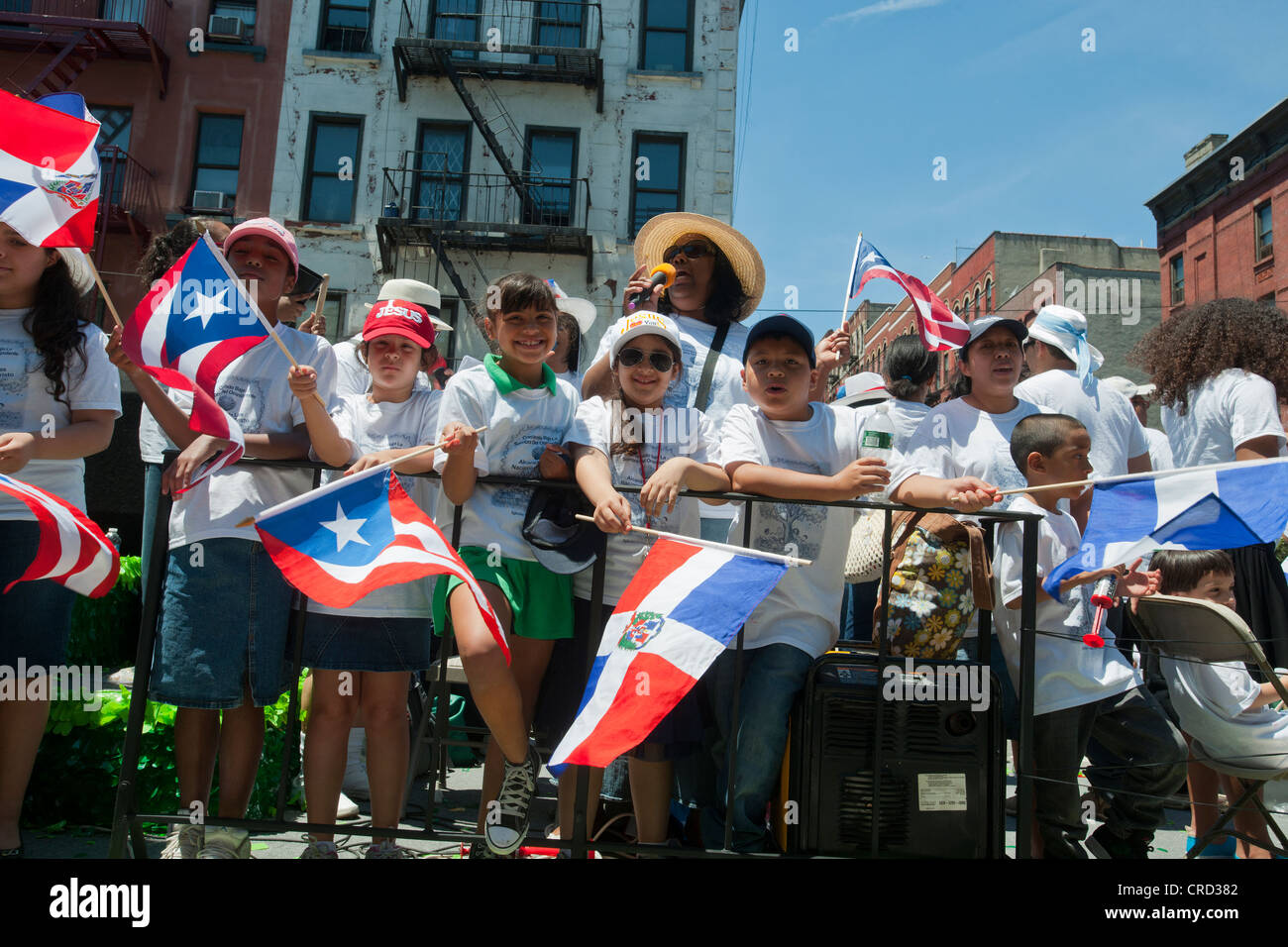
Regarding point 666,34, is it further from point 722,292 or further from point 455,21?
point 722,292

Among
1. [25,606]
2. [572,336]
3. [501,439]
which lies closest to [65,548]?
[25,606]

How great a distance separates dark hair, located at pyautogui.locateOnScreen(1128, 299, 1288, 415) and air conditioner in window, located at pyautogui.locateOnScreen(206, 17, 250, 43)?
1776cm

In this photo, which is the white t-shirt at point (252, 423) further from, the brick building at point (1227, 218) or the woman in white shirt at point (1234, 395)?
the brick building at point (1227, 218)

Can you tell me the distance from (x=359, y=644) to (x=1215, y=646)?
3.02 m

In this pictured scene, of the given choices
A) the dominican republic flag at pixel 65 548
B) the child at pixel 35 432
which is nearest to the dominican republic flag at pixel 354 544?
the dominican republic flag at pixel 65 548

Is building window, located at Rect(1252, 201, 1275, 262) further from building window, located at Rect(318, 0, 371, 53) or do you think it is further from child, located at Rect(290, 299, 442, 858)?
child, located at Rect(290, 299, 442, 858)

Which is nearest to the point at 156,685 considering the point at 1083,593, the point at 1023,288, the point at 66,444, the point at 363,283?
the point at 66,444

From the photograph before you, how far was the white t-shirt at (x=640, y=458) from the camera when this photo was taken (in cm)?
336

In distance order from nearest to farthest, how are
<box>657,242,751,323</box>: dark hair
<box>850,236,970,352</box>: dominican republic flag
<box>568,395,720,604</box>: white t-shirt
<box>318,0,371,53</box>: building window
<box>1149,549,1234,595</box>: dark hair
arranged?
<box>568,395,720,604</box>: white t-shirt → <box>1149,549,1234,595</box>: dark hair → <box>850,236,970,352</box>: dominican republic flag → <box>657,242,751,323</box>: dark hair → <box>318,0,371,53</box>: building window

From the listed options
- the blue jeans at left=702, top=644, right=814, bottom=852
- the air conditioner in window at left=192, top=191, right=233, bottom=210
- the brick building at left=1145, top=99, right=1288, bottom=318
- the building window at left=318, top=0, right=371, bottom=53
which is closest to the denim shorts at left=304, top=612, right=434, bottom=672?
the blue jeans at left=702, top=644, right=814, bottom=852

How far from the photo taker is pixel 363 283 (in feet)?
57.7

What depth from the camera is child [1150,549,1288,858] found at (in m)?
3.49
